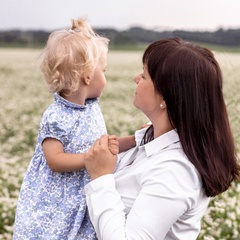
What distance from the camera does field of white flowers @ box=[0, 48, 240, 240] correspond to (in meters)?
3.43

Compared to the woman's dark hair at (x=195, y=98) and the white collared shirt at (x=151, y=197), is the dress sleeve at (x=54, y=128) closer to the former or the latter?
the white collared shirt at (x=151, y=197)

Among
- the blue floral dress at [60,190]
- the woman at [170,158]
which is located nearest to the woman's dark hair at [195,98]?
the woman at [170,158]

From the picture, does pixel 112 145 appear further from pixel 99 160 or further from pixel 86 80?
pixel 86 80

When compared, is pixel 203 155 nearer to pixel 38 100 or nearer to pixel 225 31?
pixel 225 31

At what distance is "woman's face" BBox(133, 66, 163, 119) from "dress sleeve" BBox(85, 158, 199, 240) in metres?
0.21

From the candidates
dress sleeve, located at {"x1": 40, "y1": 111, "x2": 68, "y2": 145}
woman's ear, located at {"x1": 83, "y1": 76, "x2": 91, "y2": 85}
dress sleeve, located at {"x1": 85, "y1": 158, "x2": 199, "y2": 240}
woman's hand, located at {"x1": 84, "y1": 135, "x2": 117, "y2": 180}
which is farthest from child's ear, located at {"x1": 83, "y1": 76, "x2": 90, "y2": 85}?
dress sleeve, located at {"x1": 85, "y1": 158, "x2": 199, "y2": 240}

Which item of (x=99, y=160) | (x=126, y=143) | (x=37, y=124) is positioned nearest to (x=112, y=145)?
(x=99, y=160)

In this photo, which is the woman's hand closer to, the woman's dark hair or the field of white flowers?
the woman's dark hair

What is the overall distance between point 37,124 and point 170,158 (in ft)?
26.4

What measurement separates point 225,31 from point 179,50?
4.19 feet

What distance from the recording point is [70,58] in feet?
9.58

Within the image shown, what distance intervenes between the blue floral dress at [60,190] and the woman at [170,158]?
0.14 m

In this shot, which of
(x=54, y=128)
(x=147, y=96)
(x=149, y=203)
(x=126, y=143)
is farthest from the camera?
(x=126, y=143)

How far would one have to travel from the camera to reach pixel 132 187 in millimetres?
2803
